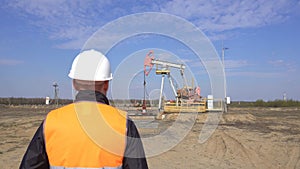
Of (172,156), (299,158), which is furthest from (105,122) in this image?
(299,158)

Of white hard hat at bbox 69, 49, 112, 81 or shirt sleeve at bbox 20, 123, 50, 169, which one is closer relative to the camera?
shirt sleeve at bbox 20, 123, 50, 169

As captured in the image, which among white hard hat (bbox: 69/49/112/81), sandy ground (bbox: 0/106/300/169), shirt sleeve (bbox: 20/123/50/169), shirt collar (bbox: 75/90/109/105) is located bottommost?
sandy ground (bbox: 0/106/300/169)

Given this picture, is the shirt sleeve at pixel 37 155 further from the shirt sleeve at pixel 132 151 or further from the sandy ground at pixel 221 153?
the sandy ground at pixel 221 153

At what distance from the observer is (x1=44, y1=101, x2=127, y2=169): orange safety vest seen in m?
1.93

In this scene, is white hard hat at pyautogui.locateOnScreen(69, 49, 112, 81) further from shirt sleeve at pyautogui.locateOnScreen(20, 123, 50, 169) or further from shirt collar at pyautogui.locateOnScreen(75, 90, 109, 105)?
shirt sleeve at pyautogui.locateOnScreen(20, 123, 50, 169)

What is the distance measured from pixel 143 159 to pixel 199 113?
23451 millimetres

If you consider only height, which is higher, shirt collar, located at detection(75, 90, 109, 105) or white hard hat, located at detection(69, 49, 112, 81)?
white hard hat, located at detection(69, 49, 112, 81)

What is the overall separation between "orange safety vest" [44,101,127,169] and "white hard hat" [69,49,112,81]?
0.71 ft

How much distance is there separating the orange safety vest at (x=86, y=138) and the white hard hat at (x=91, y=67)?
22cm

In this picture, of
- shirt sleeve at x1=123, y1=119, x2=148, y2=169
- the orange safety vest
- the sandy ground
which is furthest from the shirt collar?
the sandy ground

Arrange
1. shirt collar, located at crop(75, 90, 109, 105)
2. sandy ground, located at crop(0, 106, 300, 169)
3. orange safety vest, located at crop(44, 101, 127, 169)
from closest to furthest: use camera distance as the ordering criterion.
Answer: orange safety vest, located at crop(44, 101, 127, 169) < shirt collar, located at crop(75, 90, 109, 105) < sandy ground, located at crop(0, 106, 300, 169)

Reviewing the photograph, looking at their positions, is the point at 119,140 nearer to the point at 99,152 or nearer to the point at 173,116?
the point at 99,152

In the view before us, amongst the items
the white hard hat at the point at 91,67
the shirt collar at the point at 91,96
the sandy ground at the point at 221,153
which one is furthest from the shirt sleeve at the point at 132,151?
the sandy ground at the point at 221,153

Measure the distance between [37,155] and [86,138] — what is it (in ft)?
1.06
